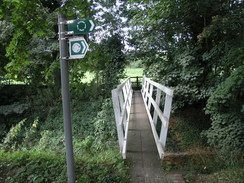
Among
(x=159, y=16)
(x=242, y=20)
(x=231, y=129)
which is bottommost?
(x=231, y=129)

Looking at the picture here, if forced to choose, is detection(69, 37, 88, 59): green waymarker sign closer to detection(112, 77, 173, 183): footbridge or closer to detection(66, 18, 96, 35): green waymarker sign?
detection(66, 18, 96, 35): green waymarker sign

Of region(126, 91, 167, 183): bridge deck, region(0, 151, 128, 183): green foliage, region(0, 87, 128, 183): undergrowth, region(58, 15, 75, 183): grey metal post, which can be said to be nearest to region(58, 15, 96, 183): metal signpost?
region(58, 15, 75, 183): grey metal post

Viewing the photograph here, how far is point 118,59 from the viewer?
10008 mm

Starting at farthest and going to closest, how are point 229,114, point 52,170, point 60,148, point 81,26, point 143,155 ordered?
point 60,148 → point 229,114 → point 143,155 → point 52,170 → point 81,26

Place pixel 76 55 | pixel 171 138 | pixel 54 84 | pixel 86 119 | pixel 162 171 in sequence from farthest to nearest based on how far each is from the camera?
pixel 54 84
pixel 86 119
pixel 171 138
pixel 162 171
pixel 76 55

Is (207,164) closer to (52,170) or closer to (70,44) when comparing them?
(52,170)

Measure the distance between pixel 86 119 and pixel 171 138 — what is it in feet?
14.1

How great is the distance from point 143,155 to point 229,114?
1.89m

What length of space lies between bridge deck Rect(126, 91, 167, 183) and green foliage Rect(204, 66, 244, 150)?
125 centimetres

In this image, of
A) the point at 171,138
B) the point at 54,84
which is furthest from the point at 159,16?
the point at 54,84

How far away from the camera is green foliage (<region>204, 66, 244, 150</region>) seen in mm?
3602

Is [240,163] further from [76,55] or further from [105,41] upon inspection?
[105,41]

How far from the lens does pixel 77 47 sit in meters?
2.14

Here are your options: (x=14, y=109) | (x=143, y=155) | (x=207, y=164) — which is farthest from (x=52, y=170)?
(x=14, y=109)
